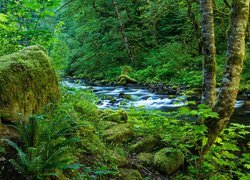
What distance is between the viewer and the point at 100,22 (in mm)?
23203

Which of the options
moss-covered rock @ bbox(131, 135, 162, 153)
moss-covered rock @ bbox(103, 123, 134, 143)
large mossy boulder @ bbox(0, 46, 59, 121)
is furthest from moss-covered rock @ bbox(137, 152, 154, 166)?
large mossy boulder @ bbox(0, 46, 59, 121)

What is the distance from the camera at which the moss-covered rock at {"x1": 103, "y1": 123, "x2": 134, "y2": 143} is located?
17.8 feet

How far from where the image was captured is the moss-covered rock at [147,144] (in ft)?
18.0

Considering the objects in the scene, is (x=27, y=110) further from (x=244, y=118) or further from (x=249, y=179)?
(x=244, y=118)

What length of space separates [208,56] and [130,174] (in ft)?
9.05

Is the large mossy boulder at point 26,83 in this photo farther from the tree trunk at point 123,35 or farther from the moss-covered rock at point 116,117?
the tree trunk at point 123,35

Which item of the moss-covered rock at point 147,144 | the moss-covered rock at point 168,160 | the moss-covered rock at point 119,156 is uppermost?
the moss-covered rock at point 119,156

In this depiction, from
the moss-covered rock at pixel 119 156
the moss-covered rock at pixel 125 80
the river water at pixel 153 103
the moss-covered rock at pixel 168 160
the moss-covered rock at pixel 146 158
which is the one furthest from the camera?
the moss-covered rock at pixel 125 80

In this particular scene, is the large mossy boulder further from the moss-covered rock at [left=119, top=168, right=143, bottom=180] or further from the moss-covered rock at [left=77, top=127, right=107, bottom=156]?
the moss-covered rock at [left=119, top=168, right=143, bottom=180]

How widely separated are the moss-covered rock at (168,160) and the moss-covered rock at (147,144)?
34 centimetres

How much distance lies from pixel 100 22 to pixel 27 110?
2022 centimetres

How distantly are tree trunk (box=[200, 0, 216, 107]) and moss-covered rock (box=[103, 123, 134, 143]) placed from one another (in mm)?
1736

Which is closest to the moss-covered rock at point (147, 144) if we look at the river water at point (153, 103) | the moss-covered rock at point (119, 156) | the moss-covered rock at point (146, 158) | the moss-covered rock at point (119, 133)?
the moss-covered rock at point (146, 158)

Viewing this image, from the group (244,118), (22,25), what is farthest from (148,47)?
(22,25)
